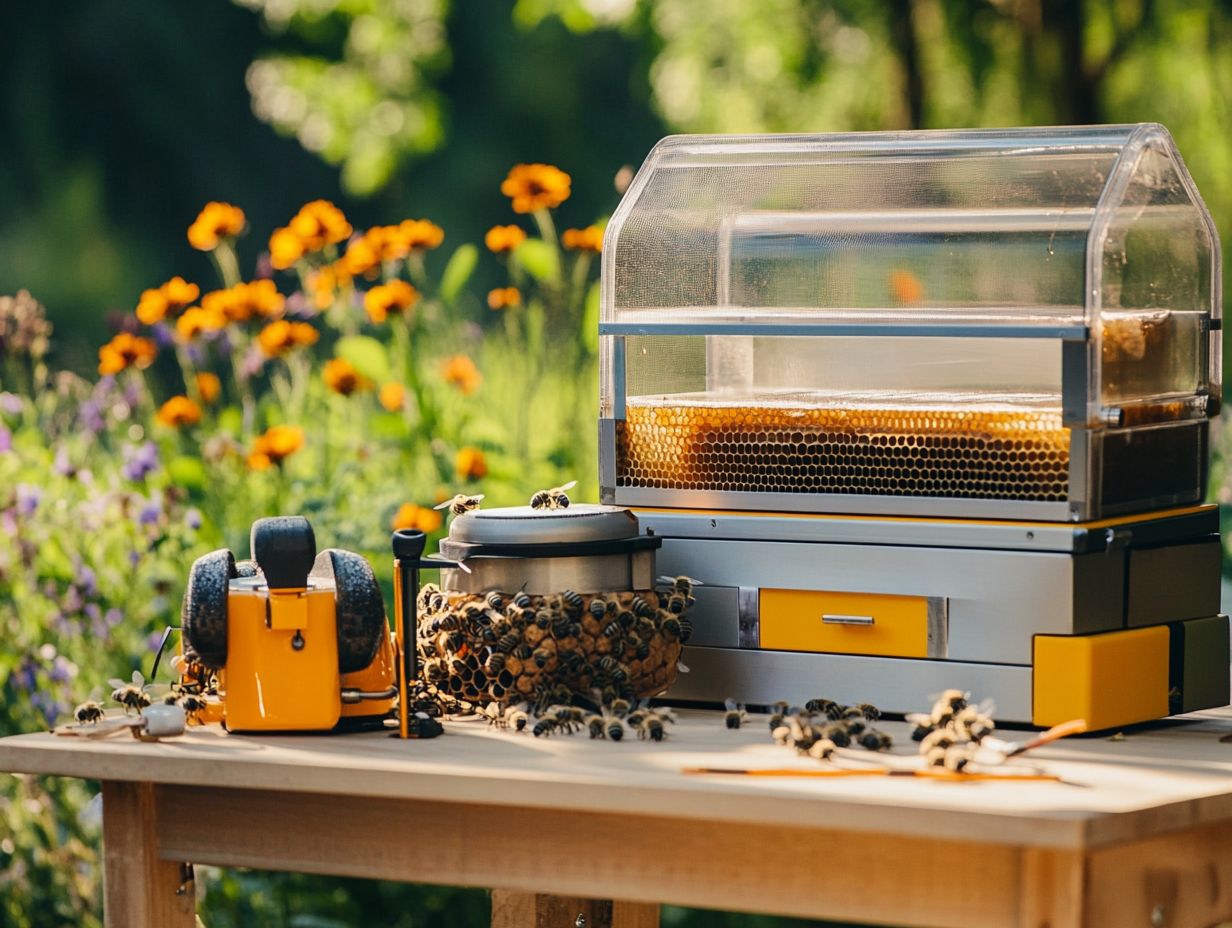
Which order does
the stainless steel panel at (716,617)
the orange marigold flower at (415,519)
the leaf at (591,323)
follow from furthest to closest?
1. the leaf at (591,323)
2. the orange marigold flower at (415,519)
3. the stainless steel panel at (716,617)

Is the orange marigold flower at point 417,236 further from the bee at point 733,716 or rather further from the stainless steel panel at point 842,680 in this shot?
the bee at point 733,716

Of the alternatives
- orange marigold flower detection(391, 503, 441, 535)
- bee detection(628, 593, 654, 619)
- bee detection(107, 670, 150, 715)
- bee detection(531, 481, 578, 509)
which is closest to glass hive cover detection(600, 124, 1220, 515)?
bee detection(531, 481, 578, 509)

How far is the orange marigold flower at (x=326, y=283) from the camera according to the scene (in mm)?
4094

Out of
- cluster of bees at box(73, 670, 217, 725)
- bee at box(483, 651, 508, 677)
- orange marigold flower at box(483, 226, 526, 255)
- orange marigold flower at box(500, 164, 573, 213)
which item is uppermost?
orange marigold flower at box(500, 164, 573, 213)

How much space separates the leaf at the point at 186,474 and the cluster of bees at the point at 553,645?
1805mm

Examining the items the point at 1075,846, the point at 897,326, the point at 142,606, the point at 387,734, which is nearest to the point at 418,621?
the point at 387,734

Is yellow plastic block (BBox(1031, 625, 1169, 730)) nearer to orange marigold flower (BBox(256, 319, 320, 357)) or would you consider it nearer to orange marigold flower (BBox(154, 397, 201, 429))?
orange marigold flower (BBox(256, 319, 320, 357))

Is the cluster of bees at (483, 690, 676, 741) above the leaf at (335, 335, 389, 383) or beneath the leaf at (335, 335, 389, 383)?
beneath

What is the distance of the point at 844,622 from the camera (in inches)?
92.2

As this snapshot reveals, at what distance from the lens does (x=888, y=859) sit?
1.92 metres

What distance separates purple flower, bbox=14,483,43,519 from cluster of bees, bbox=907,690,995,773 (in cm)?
232

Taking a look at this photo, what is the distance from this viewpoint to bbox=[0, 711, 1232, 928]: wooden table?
A: 184cm

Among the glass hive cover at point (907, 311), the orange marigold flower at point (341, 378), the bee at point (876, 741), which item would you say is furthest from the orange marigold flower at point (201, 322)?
the bee at point (876, 741)

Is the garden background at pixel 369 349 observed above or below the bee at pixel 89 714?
above
